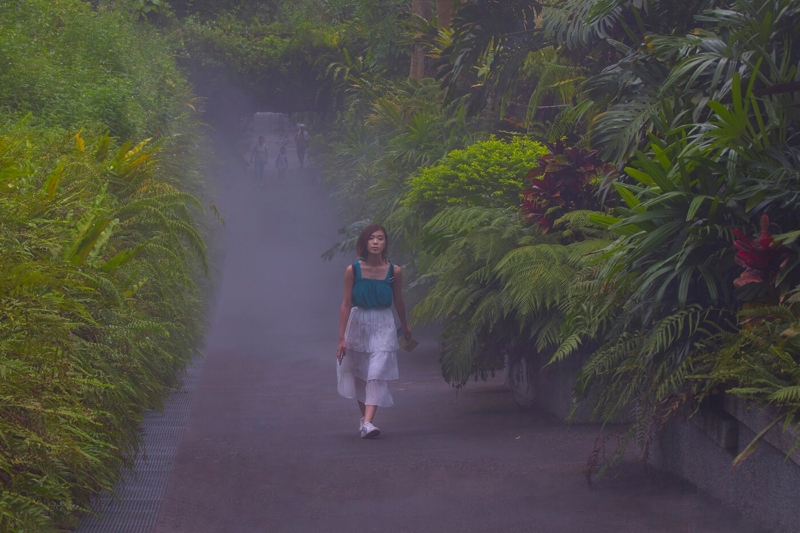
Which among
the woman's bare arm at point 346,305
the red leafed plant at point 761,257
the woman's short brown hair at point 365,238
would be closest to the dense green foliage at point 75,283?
the woman's bare arm at point 346,305

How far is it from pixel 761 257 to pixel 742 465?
3.42ft

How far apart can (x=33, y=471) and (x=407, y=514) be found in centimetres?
200

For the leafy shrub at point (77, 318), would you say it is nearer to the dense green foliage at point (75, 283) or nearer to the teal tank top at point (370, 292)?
the dense green foliage at point (75, 283)

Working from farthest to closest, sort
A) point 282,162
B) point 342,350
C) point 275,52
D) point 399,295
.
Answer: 1. point 282,162
2. point 275,52
3. point 399,295
4. point 342,350

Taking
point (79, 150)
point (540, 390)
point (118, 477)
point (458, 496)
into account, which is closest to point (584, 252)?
point (540, 390)

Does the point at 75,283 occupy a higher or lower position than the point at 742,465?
higher

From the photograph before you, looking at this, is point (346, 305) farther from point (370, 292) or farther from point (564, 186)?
point (564, 186)

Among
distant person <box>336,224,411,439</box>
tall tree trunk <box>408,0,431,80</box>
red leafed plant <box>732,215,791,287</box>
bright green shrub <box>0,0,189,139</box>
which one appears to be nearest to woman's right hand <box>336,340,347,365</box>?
distant person <box>336,224,411,439</box>

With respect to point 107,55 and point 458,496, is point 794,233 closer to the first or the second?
point 458,496

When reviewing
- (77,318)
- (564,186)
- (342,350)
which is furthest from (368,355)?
(77,318)

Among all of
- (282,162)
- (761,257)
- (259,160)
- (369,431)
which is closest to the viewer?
(761,257)

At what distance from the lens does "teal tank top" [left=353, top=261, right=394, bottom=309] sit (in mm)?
7152

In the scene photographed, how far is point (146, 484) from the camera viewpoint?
210 inches

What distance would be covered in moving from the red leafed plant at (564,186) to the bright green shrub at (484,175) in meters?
1.41
